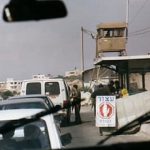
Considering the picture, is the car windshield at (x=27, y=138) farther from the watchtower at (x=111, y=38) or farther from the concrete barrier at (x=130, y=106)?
the watchtower at (x=111, y=38)

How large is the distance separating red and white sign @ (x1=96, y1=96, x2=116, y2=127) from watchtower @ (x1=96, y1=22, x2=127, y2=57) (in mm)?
19991

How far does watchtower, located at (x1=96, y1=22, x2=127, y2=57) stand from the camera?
39938mm

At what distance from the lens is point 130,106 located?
18.5m

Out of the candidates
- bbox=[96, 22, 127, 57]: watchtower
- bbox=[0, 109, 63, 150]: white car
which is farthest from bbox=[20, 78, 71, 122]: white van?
bbox=[0, 109, 63, 150]: white car

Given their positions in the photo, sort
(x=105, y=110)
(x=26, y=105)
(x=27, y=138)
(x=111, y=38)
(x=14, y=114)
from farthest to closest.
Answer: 1. (x=111, y=38)
2. (x=105, y=110)
3. (x=26, y=105)
4. (x=14, y=114)
5. (x=27, y=138)

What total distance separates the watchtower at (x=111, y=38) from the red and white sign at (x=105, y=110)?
1999cm

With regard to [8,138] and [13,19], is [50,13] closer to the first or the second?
[13,19]

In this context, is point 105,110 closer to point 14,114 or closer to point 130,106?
point 130,106

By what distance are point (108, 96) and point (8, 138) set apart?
1224cm

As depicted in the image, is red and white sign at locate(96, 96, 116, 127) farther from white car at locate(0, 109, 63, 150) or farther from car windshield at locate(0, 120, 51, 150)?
car windshield at locate(0, 120, 51, 150)

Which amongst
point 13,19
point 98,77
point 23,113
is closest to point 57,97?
point 23,113

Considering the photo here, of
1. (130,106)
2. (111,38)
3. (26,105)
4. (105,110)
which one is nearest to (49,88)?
(105,110)

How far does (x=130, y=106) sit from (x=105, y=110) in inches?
45.8

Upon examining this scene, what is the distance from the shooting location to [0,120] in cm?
773
